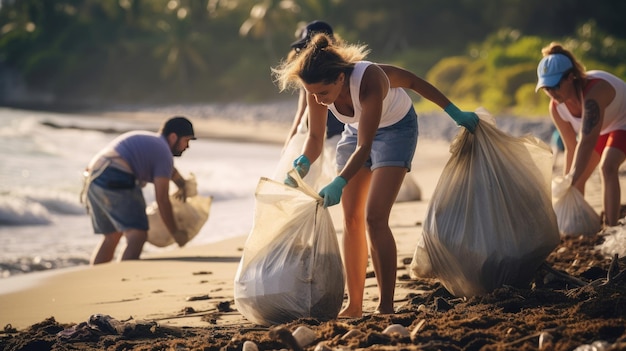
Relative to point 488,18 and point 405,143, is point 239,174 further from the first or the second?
point 488,18

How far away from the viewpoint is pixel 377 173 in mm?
4348

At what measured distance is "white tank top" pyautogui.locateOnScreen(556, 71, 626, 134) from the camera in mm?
5781

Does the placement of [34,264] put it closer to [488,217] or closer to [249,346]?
[488,217]

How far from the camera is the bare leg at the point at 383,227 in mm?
4297

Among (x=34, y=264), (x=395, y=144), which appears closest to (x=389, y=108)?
(x=395, y=144)

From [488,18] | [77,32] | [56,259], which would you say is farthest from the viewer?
[77,32]

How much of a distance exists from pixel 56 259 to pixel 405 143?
4.22 meters

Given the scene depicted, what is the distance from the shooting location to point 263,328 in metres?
4.23

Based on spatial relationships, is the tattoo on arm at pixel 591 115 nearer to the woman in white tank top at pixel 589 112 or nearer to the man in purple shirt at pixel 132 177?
the woman in white tank top at pixel 589 112

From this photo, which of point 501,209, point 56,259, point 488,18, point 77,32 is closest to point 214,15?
point 77,32

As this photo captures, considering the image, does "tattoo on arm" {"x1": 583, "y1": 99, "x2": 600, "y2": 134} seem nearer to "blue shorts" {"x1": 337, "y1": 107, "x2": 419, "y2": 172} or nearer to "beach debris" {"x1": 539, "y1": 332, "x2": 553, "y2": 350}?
"blue shorts" {"x1": 337, "y1": 107, "x2": 419, "y2": 172}

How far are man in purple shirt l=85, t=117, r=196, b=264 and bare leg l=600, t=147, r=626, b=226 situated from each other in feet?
9.26

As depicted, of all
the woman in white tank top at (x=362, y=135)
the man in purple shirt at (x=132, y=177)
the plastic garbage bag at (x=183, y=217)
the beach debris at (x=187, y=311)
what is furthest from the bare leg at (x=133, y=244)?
the woman in white tank top at (x=362, y=135)

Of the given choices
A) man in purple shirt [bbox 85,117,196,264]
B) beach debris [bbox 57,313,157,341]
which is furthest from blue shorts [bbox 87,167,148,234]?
beach debris [bbox 57,313,157,341]
